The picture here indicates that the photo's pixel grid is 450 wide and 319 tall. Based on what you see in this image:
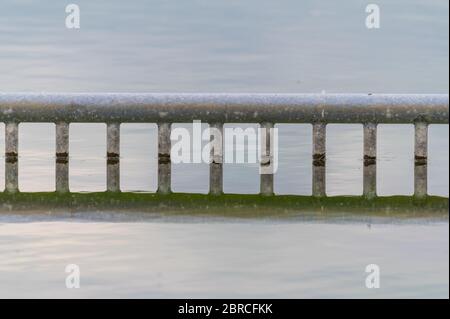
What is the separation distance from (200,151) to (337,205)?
2.12 metres

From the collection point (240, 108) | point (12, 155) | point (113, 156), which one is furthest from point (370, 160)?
point (12, 155)

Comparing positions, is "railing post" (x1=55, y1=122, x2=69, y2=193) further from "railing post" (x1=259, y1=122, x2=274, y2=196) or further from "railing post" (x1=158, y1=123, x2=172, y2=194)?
"railing post" (x1=259, y1=122, x2=274, y2=196)

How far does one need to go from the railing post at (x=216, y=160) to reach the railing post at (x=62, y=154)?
195 centimetres

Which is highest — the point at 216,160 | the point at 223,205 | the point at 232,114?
the point at 232,114

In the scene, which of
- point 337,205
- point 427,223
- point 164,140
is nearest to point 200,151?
point 164,140

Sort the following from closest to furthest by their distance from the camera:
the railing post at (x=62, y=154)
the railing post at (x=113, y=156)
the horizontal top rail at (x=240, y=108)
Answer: the horizontal top rail at (x=240, y=108)
the railing post at (x=113, y=156)
the railing post at (x=62, y=154)

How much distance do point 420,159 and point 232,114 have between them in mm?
2596

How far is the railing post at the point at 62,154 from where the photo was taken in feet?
63.6

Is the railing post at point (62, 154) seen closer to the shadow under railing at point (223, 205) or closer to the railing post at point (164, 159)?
the shadow under railing at point (223, 205)

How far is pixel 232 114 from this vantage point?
18.6 metres

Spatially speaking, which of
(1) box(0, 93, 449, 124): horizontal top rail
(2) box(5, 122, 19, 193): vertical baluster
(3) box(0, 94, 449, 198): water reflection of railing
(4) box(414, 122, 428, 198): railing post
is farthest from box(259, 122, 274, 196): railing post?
(2) box(5, 122, 19, 193): vertical baluster

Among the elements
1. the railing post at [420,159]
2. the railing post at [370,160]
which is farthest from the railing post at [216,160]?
the railing post at [420,159]

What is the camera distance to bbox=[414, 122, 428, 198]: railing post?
62.1 ft

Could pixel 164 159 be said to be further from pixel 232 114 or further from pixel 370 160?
pixel 370 160
